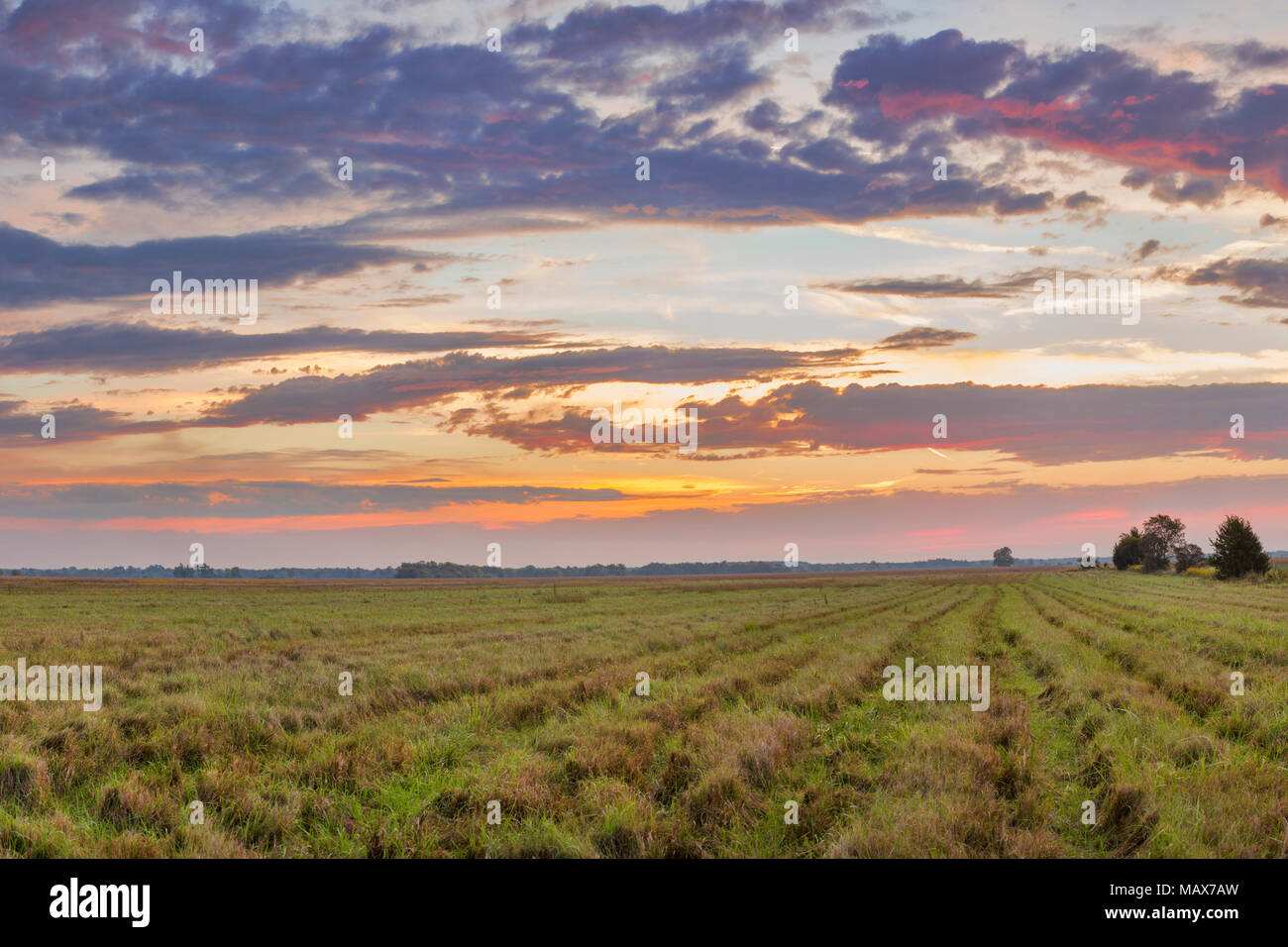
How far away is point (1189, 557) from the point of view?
438 ft

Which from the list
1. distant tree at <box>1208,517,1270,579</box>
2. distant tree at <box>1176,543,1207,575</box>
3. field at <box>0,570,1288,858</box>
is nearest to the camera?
field at <box>0,570,1288,858</box>

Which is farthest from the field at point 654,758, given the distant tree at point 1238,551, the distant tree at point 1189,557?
the distant tree at point 1189,557

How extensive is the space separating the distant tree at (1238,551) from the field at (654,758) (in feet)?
268

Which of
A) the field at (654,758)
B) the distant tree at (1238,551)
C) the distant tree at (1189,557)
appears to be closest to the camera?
the field at (654,758)

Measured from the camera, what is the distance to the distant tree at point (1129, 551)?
15162 centimetres

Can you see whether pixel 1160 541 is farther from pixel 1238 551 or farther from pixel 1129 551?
pixel 1238 551

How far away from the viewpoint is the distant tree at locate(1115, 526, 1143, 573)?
15162cm

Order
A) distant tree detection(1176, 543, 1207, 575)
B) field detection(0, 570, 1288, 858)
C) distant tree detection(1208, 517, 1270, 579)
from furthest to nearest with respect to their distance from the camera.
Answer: distant tree detection(1176, 543, 1207, 575) < distant tree detection(1208, 517, 1270, 579) < field detection(0, 570, 1288, 858)

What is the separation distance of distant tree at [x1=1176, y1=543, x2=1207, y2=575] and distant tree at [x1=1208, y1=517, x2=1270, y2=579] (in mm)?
52412

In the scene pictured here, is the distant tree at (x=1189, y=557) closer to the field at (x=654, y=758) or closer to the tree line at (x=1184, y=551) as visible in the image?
the tree line at (x=1184, y=551)

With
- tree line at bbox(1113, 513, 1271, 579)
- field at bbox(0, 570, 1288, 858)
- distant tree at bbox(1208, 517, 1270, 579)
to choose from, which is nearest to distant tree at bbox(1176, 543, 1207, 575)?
tree line at bbox(1113, 513, 1271, 579)

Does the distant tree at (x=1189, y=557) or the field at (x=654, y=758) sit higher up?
the field at (x=654, y=758)

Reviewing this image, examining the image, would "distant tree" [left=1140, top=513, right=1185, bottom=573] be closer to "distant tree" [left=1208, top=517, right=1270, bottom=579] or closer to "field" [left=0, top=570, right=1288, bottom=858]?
"distant tree" [left=1208, top=517, right=1270, bottom=579]
